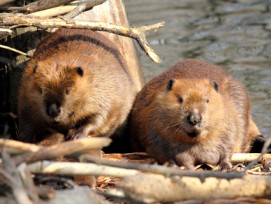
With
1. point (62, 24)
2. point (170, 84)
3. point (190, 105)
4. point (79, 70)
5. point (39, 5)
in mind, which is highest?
point (39, 5)

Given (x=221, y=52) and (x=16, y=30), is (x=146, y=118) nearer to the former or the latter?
(x=16, y=30)

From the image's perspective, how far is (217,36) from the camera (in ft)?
46.4

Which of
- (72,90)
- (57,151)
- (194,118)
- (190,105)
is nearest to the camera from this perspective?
(57,151)

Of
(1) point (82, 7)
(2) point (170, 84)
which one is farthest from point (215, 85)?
(1) point (82, 7)

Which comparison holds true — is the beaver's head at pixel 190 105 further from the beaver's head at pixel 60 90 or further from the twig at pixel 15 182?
the twig at pixel 15 182

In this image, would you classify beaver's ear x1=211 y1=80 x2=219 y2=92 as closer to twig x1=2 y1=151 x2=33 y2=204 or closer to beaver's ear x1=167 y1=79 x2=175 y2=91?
beaver's ear x1=167 y1=79 x2=175 y2=91

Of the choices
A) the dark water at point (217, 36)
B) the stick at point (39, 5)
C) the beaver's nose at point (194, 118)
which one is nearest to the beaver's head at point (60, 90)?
the stick at point (39, 5)

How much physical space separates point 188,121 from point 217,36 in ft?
26.8

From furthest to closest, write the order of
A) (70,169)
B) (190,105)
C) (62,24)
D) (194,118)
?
(62,24), (190,105), (194,118), (70,169)

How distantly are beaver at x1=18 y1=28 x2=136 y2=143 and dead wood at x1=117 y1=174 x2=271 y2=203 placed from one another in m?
2.07

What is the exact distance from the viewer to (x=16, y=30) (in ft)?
24.8

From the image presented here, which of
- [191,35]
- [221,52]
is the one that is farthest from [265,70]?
[191,35]

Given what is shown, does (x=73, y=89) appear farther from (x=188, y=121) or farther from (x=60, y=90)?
(x=188, y=121)

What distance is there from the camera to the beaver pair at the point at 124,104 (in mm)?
6352
